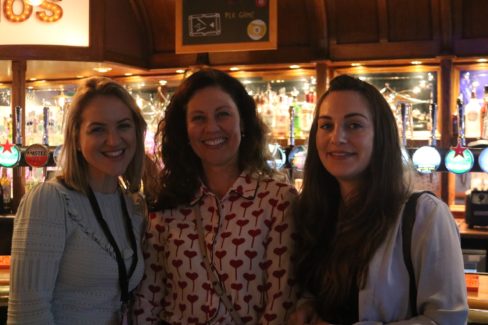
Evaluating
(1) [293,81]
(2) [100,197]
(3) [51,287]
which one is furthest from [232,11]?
(3) [51,287]

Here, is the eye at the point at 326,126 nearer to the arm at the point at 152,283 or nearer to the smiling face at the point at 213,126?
the smiling face at the point at 213,126

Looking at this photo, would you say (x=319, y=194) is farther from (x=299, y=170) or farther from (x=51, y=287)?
(x=299, y=170)

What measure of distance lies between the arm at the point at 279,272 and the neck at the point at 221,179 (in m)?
0.22

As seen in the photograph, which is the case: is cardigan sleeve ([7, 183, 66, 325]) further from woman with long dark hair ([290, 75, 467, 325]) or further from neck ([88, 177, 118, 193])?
woman with long dark hair ([290, 75, 467, 325])

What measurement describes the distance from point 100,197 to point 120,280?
294mm

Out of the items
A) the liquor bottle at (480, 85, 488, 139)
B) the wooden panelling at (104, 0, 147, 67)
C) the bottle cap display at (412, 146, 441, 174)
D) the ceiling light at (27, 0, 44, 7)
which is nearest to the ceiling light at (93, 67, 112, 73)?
the wooden panelling at (104, 0, 147, 67)

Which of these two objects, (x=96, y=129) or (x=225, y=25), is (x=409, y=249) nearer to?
(x=96, y=129)

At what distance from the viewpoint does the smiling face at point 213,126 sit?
2.04 meters

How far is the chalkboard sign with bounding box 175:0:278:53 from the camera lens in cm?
457

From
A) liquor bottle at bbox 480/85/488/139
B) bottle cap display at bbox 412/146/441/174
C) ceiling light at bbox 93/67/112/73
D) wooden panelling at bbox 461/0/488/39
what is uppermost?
wooden panelling at bbox 461/0/488/39

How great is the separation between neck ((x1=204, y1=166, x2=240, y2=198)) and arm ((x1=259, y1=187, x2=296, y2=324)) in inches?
8.6

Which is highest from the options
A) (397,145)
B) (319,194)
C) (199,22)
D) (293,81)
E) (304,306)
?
(199,22)

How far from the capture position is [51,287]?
1823 millimetres

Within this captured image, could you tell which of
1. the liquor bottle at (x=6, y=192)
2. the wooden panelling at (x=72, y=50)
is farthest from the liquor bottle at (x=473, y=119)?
the liquor bottle at (x=6, y=192)
